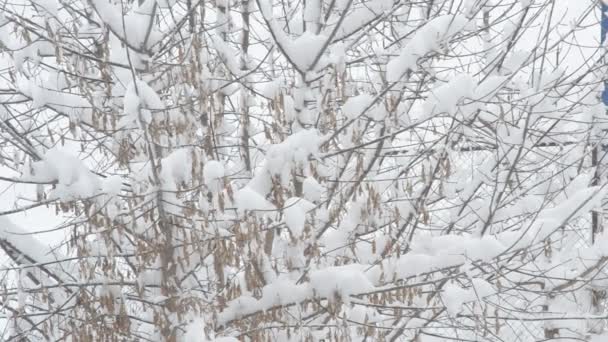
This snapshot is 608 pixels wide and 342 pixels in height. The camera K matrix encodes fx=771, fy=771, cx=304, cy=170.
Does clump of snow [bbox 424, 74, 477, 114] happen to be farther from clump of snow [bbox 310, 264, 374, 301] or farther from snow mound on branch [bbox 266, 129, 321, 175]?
clump of snow [bbox 310, 264, 374, 301]

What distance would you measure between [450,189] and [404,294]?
0.99 metres

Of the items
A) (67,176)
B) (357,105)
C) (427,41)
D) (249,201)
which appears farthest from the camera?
(357,105)

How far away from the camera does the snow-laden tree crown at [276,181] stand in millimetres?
3383

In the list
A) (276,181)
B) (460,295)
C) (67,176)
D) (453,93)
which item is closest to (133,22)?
(67,176)

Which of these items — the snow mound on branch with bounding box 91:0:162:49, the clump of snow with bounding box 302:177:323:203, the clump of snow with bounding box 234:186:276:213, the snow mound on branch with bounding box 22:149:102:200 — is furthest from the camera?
the snow mound on branch with bounding box 91:0:162:49

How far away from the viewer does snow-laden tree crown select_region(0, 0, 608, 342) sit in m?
3.38

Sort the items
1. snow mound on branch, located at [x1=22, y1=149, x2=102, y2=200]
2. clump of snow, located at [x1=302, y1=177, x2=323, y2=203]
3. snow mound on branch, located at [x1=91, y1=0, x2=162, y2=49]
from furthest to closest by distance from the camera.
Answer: snow mound on branch, located at [x1=91, y1=0, x2=162, y2=49] < clump of snow, located at [x1=302, y1=177, x2=323, y2=203] < snow mound on branch, located at [x1=22, y1=149, x2=102, y2=200]

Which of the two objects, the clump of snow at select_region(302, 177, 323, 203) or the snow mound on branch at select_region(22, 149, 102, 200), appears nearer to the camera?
the snow mound on branch at select_region(22, 149, 102, 200)

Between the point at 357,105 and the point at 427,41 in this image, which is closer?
the point at 427,41

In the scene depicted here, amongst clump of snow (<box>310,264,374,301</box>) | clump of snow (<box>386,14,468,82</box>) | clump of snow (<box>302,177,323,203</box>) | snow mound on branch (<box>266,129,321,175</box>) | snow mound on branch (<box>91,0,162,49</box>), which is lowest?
clump of snow (<box>310,264,374,301</box>)

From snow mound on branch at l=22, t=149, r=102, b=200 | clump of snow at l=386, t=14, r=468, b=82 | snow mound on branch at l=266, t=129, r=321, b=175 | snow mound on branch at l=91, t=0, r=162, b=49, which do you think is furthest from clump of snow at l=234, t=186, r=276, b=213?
snow mound on branch at l=91, t=0, r=162, b=49

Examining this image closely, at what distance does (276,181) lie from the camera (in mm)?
3350

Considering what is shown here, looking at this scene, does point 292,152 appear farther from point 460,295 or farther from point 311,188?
point 460,295

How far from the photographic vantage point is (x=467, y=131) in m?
4.06
